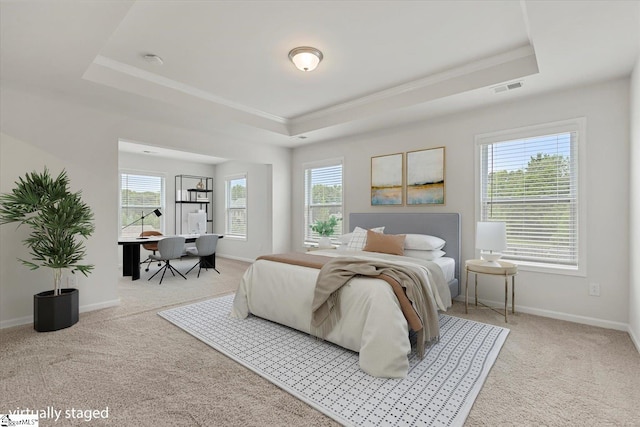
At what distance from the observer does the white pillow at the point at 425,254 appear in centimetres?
373

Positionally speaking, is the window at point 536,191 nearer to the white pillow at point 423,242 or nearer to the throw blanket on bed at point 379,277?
the white pillow at point 423,242

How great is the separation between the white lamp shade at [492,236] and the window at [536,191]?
1.90 feet

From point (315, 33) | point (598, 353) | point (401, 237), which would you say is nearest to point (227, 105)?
point (315, 33)

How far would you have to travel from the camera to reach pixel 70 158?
11.5 ft

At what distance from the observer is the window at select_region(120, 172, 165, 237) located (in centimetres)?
691

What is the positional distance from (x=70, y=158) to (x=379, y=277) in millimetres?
3655

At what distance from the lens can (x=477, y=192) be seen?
393 centimetres

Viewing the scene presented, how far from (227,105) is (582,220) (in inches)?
176

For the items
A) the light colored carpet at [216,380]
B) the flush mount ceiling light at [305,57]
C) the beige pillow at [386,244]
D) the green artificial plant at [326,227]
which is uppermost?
the flush mount ceiling light at [305,57]

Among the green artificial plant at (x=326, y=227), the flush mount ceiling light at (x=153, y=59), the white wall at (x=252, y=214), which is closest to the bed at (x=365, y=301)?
the green artificial plant at (x=326, y=227)

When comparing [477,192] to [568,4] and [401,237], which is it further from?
[568,4]

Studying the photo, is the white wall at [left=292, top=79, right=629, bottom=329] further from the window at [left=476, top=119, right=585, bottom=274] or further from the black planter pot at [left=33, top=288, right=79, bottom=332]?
the black planter pot at [left=33, top=288, right=79, bottom=332]

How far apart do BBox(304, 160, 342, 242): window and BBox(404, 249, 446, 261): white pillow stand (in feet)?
5.88

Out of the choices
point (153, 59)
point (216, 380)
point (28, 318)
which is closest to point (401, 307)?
point (216, 380)
